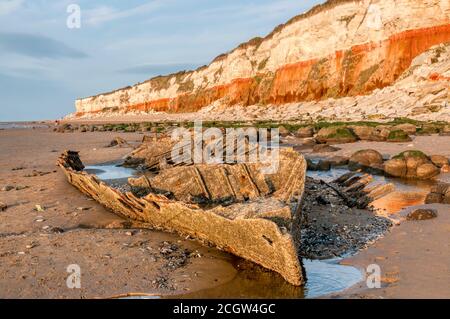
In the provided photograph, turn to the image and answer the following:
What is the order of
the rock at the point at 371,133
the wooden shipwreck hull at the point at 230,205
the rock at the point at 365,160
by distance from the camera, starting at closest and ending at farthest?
the wooden shipwreck hull at the point at 230,205, the rock at the point at 365,160, the rock at the point at 371,133

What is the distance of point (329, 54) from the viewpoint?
49.3 metres

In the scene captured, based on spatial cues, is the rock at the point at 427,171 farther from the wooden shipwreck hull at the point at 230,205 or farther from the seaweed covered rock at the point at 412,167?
the wooden shipwreck hull at the point at 230,205

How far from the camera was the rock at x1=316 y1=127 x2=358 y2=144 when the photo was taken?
2205 centimetres

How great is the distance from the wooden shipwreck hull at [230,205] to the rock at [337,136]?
12074 millimetres

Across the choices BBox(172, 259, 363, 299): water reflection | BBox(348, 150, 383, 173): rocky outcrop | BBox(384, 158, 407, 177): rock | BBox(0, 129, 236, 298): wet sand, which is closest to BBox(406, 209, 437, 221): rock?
BBox(172, 259, 363, 299): water reflection

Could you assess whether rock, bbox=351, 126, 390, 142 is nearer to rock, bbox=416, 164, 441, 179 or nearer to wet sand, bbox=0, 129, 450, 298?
rock, bbox=416, 164, 441, 179

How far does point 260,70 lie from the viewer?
62.0m

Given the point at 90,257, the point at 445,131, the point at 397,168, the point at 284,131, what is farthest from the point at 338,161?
the point at 284,131

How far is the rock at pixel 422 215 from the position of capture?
27.2 ft

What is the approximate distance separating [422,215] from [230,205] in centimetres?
379

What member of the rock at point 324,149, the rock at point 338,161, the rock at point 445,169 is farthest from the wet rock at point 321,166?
the rock at point 324,149

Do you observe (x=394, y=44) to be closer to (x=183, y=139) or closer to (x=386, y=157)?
(x=386, y=157)
